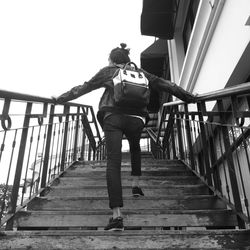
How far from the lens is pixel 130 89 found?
2467 mm

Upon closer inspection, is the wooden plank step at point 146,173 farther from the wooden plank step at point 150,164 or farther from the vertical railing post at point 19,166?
the vertical railing post at point 19,166

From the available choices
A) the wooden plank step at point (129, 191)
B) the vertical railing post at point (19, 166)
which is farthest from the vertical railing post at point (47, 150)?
the vertical railing post at point (19, 166)

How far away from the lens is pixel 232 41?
3275 millimetres

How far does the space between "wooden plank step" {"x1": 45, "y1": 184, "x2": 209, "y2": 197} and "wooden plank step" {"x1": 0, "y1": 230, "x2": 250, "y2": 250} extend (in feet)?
3.89

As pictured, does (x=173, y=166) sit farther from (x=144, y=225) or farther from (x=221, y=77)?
(x=144, y=225)

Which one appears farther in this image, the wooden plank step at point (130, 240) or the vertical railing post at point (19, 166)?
the vertical railing post at point (19, 166)

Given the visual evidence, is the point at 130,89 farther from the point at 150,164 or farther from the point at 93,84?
the point at 150,164

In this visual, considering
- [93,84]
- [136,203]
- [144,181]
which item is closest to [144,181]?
[144,181]

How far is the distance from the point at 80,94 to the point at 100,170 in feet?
6.24

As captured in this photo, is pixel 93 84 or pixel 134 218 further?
pixel 93 84

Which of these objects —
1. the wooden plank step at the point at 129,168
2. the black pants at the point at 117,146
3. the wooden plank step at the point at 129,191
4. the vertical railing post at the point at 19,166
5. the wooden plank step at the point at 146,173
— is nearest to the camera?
the black pants at the point at 117,146

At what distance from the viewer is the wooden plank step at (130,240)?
1.89 meters

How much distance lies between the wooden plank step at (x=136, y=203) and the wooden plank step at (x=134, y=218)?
0.95 feet

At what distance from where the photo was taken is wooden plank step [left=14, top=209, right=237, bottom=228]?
7.93 feet
